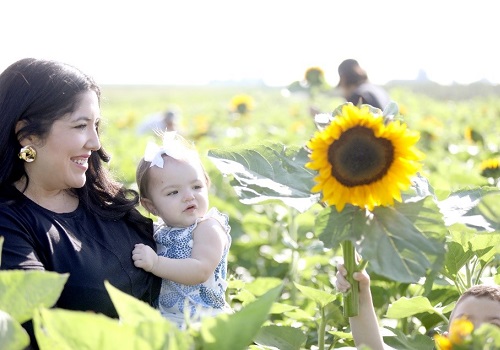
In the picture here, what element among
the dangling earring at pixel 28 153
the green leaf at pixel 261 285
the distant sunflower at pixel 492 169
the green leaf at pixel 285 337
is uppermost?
the dangling earring at pixel 28 153

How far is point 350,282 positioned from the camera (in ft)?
5.25

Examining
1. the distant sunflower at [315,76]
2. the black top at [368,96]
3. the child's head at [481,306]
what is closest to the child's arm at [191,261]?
the child's head at [481,306]

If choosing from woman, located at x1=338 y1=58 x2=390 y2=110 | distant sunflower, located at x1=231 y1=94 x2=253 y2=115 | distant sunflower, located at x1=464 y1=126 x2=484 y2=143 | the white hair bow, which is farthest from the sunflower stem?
distant sunflower, located at x1=231 y1=94 x2=253 y2=115

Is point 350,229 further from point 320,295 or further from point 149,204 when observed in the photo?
point 149,204

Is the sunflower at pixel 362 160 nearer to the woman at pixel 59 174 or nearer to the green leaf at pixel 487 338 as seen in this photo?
the green leaf at pixel 487 338

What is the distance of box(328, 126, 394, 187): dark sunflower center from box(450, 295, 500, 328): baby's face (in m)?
0.45

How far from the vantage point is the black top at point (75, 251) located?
194 cm

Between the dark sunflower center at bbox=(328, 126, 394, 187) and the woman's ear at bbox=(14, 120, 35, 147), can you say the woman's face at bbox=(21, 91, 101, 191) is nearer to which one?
the woman's ear at bbox=(14, 120, 35, 147)

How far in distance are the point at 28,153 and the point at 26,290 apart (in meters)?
1.01

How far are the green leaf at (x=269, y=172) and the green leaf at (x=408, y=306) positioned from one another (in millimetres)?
539

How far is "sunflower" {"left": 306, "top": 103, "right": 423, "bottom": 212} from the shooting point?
1449 mm

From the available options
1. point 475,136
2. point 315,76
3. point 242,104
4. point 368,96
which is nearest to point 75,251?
point 368,96

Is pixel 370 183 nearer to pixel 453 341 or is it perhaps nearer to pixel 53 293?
pixel 453 341

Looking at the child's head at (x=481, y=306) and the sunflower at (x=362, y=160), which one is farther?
the child's head at (x=481, y=306)
